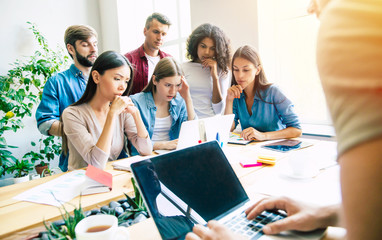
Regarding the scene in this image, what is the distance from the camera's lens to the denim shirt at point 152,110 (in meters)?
2.01

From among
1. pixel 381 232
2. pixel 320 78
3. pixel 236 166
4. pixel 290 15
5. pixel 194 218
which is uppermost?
pixel 290 15

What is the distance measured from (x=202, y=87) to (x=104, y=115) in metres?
1.06

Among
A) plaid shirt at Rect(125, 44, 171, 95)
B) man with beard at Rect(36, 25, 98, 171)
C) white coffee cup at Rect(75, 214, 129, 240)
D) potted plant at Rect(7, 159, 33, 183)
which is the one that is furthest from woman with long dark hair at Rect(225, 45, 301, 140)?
potted plant at Rect(7, 159, 33, 183)

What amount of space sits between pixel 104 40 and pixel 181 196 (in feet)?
15.0

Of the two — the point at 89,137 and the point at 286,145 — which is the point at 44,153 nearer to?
the point at 89,137

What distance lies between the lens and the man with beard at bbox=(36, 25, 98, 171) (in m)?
2.13

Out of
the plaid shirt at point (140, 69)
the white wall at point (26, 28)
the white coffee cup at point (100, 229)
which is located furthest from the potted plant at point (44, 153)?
the white coffee cup at point (100, 229)

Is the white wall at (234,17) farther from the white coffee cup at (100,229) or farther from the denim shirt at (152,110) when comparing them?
the white coffee cup at (100,229)

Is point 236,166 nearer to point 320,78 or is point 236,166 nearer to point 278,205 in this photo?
point 278,205

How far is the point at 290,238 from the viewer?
0.62 meters

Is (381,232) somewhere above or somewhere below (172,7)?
below

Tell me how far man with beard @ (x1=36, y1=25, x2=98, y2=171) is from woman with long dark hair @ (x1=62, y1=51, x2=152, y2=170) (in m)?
0.57

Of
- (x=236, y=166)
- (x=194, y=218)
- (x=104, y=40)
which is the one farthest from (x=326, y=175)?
(x=104, y=40)

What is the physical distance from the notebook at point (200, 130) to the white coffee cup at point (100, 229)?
71cm
